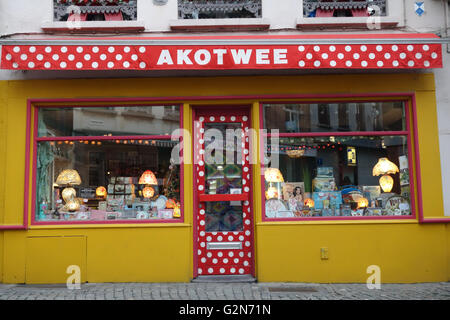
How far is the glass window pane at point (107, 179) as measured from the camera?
7.95 meters

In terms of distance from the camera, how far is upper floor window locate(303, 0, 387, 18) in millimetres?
8047

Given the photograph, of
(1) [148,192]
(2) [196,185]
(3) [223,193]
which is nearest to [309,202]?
(3) [223,193]

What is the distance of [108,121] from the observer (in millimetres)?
7969

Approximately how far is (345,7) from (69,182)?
5808 millimetres

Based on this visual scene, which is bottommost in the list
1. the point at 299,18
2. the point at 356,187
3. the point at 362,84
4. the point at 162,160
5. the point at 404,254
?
the point at 404,254

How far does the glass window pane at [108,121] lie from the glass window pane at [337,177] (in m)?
1.88

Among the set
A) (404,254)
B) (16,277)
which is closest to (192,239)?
(16,277)

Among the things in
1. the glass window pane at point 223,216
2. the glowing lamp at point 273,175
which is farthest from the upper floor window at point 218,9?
the glass window pane at point 223,216

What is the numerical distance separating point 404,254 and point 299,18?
4.36m

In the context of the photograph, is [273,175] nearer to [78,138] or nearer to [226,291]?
[226,291]

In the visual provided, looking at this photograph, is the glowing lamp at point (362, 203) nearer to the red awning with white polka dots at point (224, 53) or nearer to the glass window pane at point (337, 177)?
the glass window pane at point (337, 177)

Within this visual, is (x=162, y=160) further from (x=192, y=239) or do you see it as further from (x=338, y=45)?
(x=338, y=45)
